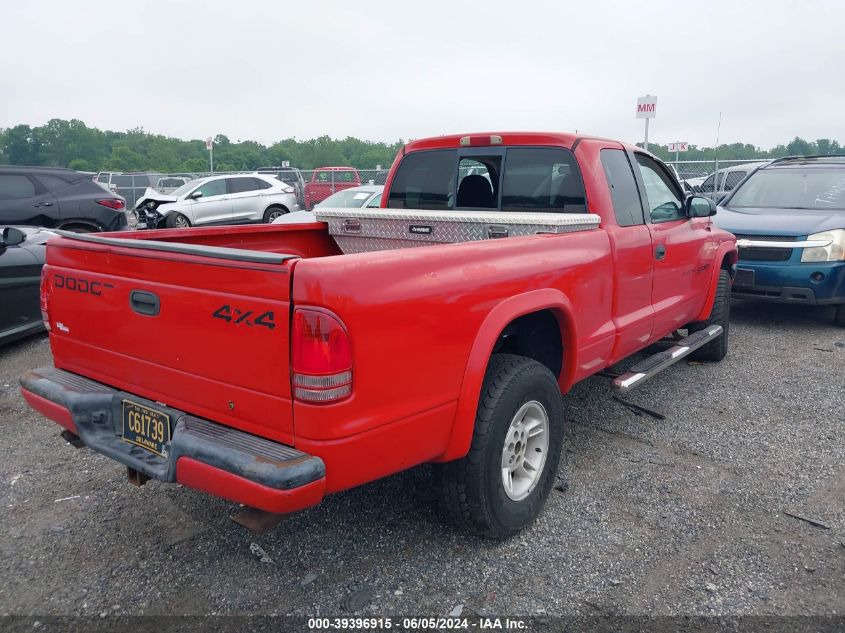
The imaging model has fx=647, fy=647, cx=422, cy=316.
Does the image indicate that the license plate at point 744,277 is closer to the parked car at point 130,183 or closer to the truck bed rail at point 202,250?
the truck bed rail at point 202,250

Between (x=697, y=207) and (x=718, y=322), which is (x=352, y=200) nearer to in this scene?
(x=718, y=322)

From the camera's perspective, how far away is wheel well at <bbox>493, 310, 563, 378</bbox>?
3.49 meters

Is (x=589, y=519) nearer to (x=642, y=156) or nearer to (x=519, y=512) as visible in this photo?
(x=519, y=512)

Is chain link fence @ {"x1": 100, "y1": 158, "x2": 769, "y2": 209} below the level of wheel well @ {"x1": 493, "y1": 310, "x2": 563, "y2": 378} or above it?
above

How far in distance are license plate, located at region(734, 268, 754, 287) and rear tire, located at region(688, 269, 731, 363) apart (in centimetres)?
149

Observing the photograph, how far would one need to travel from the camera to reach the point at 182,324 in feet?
8.42

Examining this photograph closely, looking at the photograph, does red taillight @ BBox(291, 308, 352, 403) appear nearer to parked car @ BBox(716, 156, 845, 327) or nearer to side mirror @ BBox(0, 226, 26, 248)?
side mirror @ BBox(0, 226, 26, 248)

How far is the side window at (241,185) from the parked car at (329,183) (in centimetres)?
415

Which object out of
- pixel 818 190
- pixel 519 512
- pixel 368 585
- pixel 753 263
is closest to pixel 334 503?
pixel 368 585

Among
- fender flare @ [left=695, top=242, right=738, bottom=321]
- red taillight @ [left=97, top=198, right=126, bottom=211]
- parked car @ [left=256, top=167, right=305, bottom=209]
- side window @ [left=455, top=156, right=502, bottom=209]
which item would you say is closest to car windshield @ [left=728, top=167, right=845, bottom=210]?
fender flare @ [left=695, top=242, right=738, bottom=321]

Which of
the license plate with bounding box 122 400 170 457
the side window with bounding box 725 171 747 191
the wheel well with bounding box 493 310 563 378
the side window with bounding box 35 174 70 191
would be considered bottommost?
the license plate with bounding box 122 400 170 457

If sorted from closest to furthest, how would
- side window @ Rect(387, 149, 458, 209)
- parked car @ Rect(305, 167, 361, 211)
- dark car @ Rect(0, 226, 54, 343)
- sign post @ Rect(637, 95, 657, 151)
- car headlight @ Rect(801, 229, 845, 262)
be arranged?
side window @ Rect(387, 149, 458, 209), dark car @ Rect(0, 226, 54, 343), car headlight @ Rect(801, 229, 845, 262), sign post @ Rect(637, 95, 657, 151), parked car @ Rect(305, 167, 361, 211)

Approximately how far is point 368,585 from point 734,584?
1581 millimetres

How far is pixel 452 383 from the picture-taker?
264 cm
